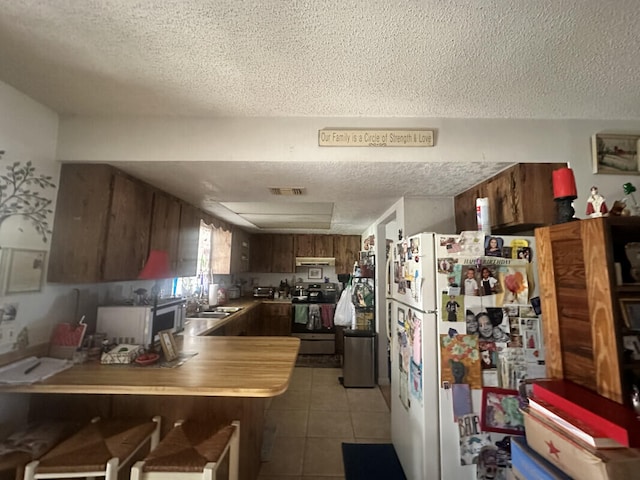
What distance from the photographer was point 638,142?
63.9 inches

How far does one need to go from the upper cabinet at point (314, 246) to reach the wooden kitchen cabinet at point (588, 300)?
421cm

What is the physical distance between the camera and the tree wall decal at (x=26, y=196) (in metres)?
1.45

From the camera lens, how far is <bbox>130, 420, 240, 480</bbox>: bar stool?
1.17 meters

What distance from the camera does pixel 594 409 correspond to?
863 millimetres

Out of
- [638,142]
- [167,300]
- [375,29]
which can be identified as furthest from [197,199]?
[638,142]

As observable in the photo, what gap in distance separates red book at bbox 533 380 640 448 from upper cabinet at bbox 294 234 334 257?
4364mm

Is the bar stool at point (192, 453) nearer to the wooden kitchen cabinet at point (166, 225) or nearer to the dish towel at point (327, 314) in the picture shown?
the wooden kitchen cabinet at point (166, 225)

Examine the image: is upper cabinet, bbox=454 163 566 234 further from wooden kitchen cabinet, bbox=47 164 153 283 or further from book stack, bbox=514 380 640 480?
wooden kitchen cabinet, bbox=47 164 153 283

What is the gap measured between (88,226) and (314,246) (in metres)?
3.94

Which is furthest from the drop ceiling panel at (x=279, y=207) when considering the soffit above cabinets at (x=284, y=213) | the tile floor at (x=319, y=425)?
the tile floor at (x=319, y=425)

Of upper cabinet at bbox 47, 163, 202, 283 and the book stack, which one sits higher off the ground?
upper cabinet at bbox 47, 163, 202, 283

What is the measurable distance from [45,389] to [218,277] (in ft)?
10.6

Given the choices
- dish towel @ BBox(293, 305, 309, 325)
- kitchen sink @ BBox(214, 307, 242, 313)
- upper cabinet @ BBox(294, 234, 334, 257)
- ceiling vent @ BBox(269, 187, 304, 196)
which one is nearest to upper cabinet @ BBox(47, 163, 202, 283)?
ceiling vent @ BBox(269, 187, 304, 196)

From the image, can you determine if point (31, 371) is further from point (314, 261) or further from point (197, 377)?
point (314, 261)
